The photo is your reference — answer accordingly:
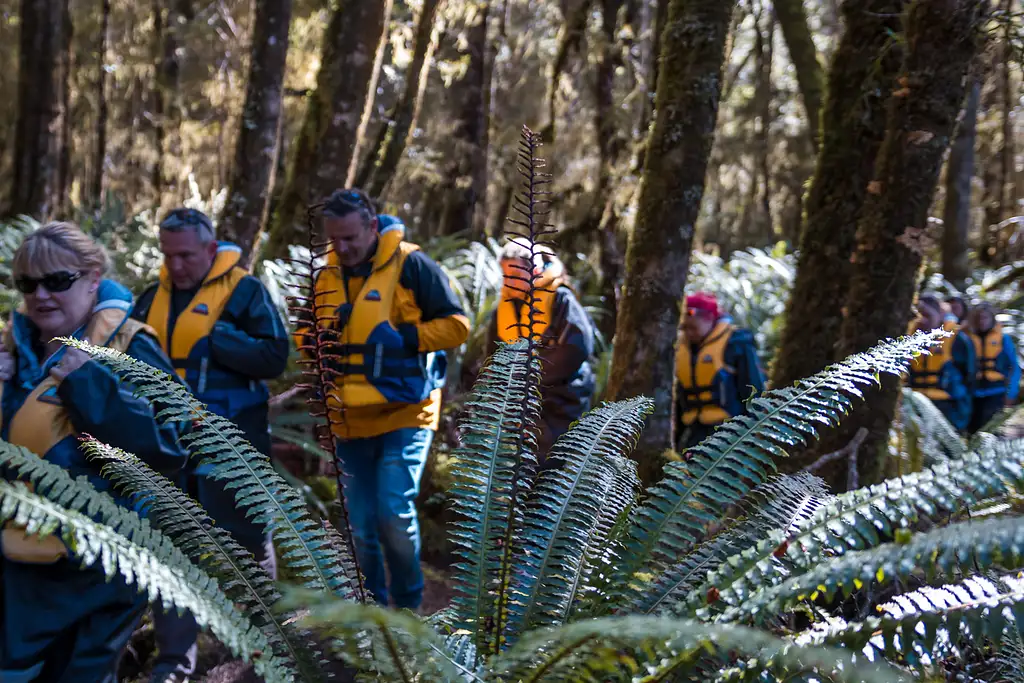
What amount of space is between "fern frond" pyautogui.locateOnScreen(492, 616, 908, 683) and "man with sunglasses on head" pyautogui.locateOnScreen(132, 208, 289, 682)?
2.89 metres

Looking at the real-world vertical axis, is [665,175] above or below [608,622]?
above

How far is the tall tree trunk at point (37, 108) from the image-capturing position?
9906mm

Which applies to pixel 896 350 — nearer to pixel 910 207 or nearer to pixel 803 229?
pixel 910 207

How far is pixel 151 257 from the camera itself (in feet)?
24.8

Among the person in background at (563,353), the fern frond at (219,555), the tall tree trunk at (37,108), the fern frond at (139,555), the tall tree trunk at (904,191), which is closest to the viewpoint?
the fern frond at (139,555)

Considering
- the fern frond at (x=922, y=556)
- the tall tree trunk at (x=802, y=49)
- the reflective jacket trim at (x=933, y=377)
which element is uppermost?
the tall tree trunk at (x=802, y=49)

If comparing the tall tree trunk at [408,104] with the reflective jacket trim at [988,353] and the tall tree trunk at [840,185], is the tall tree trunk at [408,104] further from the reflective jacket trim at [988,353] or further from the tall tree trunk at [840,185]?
the reflective jacket trim at [988,353]

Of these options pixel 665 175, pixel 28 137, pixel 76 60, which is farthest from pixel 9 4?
pixel 665 175

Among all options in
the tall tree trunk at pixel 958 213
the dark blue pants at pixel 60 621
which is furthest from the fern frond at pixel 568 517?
the tall tree trunk at pixel 958 213

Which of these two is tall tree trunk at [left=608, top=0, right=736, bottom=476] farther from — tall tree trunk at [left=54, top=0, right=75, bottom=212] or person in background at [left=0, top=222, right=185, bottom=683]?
tall tree trunk at [left=54, top=0, right=75, bottom=212]

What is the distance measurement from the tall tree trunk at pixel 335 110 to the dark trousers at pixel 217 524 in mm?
3732

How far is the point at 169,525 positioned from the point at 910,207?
339 cm

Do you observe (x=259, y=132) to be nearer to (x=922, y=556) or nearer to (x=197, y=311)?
(x=197, y=311)

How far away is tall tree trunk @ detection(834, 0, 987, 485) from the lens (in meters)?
3.78
